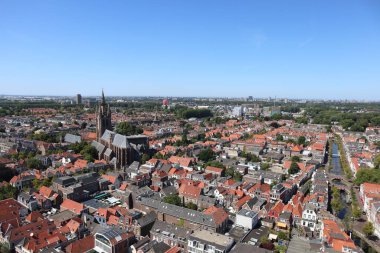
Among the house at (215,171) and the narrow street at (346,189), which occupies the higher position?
the house at (215,171)

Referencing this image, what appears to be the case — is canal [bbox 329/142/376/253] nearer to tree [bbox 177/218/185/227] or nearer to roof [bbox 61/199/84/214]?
tree [bbox 177/218/185/227]

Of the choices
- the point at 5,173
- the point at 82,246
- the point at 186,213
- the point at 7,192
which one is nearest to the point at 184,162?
the point at 186,213

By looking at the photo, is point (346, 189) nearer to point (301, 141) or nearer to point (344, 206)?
point (344, 206)

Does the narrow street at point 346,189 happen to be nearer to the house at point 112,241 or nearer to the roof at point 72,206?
the house at point 112,241

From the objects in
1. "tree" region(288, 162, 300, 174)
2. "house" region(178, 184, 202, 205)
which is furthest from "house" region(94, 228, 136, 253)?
"tree" region(288, 162, 300, 174)

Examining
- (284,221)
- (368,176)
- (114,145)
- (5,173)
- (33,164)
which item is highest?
(114,145)

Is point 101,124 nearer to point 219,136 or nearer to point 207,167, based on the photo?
point 207,167

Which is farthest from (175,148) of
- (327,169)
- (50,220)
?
(50,220)

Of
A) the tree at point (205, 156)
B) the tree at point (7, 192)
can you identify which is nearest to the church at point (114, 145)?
the tree at point (205, 156)
